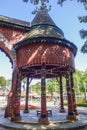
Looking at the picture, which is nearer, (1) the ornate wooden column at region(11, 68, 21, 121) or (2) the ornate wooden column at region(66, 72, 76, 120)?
(2) the ornate wooden column at region(66, 72, 76, 120)

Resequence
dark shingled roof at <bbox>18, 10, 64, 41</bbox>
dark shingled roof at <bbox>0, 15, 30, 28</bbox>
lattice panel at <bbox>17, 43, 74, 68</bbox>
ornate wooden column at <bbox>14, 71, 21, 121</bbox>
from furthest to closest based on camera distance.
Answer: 1. dark shingled roof at <bbox>0, 15, 30, 28</bbox>
2. dark shingled roof at <bbox>18, 10, 64, 41</bbox>
3. ornate wooden column at <bbox>14, 71, 21, 121</bbox>
4. lattice panel at <bbox>17, 43, 74, 68</bbox>

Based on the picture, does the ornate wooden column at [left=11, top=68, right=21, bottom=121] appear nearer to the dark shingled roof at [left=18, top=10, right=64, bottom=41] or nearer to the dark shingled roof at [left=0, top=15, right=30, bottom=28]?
the dark shingled roof at [left=18, top=10, right=64, bottom=41]

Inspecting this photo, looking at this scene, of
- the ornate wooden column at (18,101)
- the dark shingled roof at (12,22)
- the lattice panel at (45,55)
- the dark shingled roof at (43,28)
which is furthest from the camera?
the dark shingled roof at (12,22)

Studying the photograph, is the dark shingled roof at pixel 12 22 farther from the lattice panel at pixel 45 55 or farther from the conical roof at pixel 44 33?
the lattice panel at pixel 45 55

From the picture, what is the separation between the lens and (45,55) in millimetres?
14531

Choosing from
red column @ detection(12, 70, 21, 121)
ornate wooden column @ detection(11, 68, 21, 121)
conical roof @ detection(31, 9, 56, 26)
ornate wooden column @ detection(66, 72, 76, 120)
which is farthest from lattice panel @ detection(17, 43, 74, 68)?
conical roof @ detection(31, 9, 56, 26)

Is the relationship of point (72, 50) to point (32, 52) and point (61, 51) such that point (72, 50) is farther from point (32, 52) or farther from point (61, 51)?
point (32, 52)

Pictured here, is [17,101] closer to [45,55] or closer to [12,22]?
[45,55]

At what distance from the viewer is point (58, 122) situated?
43.7 feet

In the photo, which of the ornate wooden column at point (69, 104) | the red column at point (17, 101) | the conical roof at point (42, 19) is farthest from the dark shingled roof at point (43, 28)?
the ornate wooden column at point (69, 104)

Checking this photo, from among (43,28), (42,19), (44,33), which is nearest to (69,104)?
(44,33)

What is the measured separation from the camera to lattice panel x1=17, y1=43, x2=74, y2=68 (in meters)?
14.5

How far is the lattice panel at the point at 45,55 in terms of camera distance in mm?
14484

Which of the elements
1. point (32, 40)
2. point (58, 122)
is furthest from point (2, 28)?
point (58, 122)
